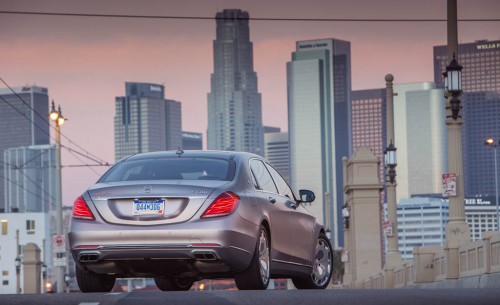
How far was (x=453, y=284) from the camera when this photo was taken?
2908cm

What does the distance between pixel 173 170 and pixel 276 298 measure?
3.21m

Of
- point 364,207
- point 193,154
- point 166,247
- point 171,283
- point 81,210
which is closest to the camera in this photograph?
point 166,247

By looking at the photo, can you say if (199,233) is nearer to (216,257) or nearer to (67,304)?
(216,257)

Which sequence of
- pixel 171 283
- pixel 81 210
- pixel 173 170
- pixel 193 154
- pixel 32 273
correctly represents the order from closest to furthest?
pixel 81 210 → pixel 173 170 → pixel 193 154 → pixel 171 283 → pixel 32 273

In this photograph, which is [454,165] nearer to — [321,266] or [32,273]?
[321,266]

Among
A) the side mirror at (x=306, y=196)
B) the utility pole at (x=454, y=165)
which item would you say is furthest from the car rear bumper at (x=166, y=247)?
the utility pole at (x=454, y=165)

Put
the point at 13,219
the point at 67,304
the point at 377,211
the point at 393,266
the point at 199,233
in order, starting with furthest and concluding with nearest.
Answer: the point at 13,219
the point at 377,211
the point at 393,266
the point at 199,233
the point at 67,304

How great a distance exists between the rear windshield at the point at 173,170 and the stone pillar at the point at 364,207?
4788 cm

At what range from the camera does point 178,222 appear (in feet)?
46.1

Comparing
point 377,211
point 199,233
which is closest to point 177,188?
point 199,233

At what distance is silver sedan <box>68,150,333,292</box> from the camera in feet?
46.1

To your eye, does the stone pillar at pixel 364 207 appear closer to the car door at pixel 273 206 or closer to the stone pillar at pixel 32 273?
the stone pillar at pixel 32 273

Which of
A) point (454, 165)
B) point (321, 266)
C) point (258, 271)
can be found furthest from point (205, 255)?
point (454, 165)

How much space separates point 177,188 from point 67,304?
2.68 meters
